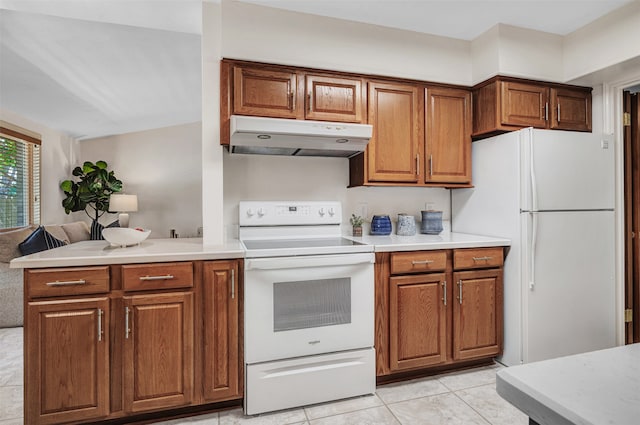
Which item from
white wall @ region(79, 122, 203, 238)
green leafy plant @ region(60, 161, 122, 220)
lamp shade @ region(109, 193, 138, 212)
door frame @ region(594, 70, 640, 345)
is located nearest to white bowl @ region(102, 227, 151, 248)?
door frame @ region(594, 70, 640, 345)

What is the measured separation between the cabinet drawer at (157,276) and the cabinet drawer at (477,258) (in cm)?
166

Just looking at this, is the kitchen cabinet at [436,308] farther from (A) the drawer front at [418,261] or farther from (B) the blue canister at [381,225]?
(B) the blue canister at [381,225]

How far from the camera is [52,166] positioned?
17.3ft

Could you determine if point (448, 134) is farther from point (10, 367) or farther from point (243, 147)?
point (10, 367)

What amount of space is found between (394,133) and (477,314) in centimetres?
137

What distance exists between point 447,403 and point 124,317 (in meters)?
1.82

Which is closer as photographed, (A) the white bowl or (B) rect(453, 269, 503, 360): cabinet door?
(A) the white bowl

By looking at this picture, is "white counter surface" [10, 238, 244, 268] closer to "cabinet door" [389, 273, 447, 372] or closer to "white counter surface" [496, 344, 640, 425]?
"cabinet door" [389, 273, 447, 372]

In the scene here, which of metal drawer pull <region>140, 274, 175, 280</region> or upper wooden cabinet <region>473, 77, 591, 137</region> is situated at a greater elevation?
upper wooden cabinet <region>473, 77, 591, 137</region>

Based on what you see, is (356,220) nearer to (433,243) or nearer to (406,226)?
(406,226)

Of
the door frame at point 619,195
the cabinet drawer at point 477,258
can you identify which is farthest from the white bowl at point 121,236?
the door frame at point 619,195

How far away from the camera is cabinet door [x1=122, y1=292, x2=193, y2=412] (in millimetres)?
1826

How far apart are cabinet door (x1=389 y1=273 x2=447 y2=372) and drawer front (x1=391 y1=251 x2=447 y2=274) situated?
44mm

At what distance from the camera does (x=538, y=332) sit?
7.95ft
